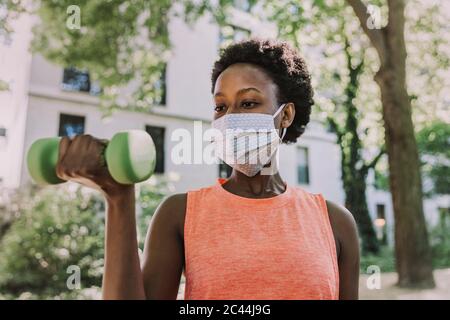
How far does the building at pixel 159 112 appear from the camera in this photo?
271 inches

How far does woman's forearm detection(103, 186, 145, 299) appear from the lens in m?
0.77

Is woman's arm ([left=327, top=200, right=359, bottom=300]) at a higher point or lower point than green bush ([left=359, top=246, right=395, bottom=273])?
higher

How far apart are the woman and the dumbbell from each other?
0.11m

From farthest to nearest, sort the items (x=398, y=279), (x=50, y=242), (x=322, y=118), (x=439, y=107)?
1. (x=322, y=118)
2. (x=439, y=107)
3. (x=50, y=242)
4. (x=398, y=279)

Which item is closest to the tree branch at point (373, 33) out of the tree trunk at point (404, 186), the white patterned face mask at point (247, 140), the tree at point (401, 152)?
the tree at point (401, 152)

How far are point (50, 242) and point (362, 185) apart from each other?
791 cm

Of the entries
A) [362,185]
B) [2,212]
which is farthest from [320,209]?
[362,185]

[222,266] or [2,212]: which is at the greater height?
[2,212]

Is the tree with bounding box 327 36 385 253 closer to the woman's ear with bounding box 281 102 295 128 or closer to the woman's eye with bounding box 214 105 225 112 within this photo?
the woman's ear with bounding box 281 102 295 128

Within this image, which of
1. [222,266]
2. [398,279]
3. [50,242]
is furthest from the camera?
[50,242]

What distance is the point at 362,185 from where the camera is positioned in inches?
440

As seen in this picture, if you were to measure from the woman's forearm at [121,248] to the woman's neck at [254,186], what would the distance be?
469 millimetres

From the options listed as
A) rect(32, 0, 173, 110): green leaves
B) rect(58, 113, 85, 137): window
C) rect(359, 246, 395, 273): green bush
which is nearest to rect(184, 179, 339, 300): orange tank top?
rect(359, 246, 395, 273): green bush
